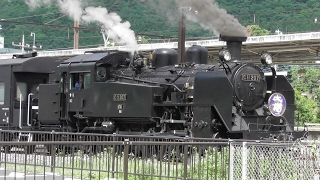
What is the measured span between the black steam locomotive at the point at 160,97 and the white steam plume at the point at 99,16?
208 centimetres

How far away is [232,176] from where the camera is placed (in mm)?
9484

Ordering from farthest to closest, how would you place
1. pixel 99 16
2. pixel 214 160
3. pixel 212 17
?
1. pixel 99 16
2. pixel 212 17
3. pixel 214 160

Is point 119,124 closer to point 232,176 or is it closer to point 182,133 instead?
point 182,133

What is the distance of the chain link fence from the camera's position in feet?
30.5

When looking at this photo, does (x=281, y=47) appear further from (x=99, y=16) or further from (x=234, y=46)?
(x=234, y=46)

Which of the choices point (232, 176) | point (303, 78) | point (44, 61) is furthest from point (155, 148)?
point (303, 78)

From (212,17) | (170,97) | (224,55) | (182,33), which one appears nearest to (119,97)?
(170,97)

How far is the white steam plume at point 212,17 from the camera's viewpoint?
17.1 m

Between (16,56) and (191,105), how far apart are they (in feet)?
31.1

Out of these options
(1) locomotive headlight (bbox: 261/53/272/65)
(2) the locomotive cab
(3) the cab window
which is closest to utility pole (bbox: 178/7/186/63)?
(1) locomotive headlight (bbox: 261/53/272/65)

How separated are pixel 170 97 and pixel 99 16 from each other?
6.75 metres

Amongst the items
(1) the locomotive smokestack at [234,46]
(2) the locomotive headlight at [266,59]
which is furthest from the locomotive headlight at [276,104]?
(1) the locomotive smokestack at [234,46]

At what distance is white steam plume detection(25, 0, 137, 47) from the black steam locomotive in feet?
6.81

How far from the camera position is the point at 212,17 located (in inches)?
711
